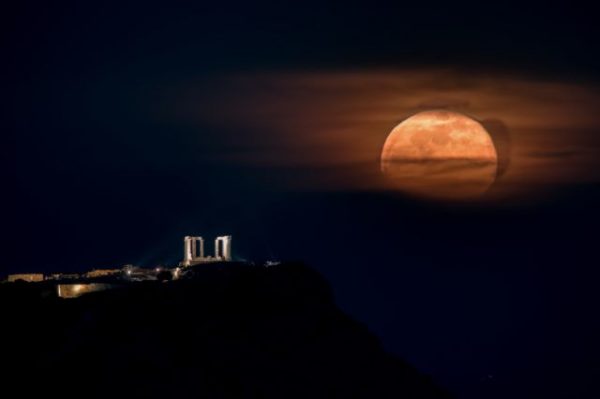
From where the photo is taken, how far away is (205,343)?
6744 cm

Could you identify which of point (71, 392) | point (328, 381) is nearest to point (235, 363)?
point (328, 381)

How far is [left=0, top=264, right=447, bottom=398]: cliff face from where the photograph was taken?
200ft

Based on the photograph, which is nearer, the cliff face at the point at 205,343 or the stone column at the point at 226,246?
the cliff face at the point at 205,343

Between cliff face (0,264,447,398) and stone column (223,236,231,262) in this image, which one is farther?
stone column (223,236,231,262)

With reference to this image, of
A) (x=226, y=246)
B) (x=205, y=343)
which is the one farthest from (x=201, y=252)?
(x=205, y=343)

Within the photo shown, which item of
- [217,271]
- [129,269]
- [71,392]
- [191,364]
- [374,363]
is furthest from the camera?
[129,269]

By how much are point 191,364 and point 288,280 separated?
17.0 meters

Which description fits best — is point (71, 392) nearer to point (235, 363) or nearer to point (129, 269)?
point (235, 363)

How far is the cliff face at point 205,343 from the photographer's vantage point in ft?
200

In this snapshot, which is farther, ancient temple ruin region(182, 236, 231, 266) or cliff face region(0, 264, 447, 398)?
ancient temple ruin region(182, 236, 231, 266)

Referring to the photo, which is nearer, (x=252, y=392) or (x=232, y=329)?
(x=252, y=392)

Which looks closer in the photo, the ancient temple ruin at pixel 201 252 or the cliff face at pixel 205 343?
the cliff face at pixel 205 343

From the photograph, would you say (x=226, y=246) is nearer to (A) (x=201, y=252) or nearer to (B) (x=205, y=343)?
(A) (x=201, y=252)

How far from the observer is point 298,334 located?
74.0 m
